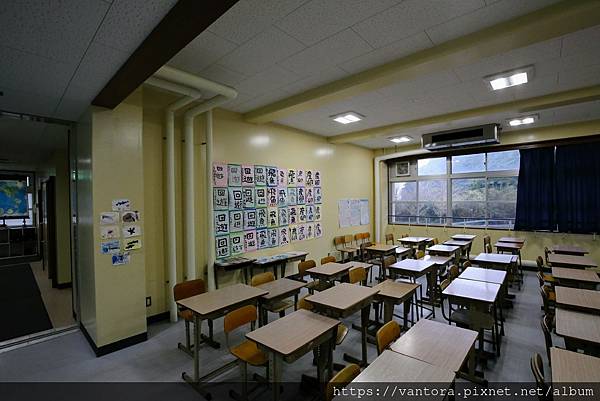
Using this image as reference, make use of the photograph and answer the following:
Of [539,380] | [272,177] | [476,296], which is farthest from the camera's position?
[272,177]

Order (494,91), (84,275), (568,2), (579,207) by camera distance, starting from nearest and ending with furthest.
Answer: (568,2) < (84,275) < (494,91) < (579,207)

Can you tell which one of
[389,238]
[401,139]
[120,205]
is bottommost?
[389,238]

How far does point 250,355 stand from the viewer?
2.19m

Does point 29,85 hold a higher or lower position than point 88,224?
higher

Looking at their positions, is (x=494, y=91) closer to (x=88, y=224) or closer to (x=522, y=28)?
(x=522, y=28)

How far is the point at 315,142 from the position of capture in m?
6.33

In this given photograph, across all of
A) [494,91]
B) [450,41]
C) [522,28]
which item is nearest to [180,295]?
[450,41]

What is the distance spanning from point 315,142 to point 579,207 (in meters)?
5.81

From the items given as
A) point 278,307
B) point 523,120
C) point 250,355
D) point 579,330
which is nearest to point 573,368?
point 579,330

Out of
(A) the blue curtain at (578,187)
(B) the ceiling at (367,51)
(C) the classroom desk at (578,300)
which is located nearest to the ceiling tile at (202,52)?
(B) the ceiling at (367,51)

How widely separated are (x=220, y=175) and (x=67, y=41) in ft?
8.51

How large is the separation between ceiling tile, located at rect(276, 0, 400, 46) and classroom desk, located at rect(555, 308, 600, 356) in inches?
110

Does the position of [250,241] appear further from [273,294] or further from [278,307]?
[273,294]

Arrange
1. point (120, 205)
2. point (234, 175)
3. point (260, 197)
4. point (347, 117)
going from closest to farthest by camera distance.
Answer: point (120, 205), point (234, 175), point (260, 197), point (347, 117)
